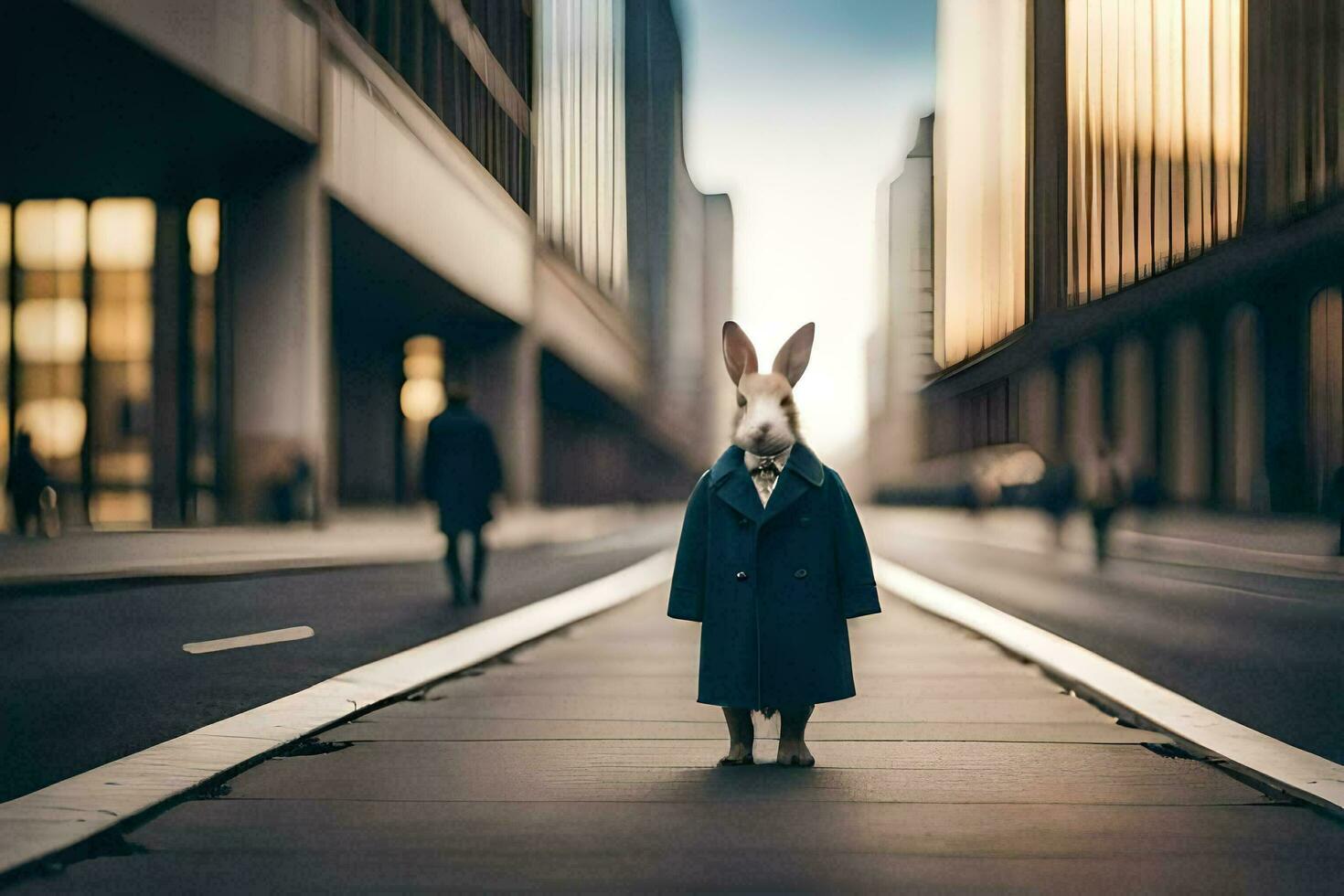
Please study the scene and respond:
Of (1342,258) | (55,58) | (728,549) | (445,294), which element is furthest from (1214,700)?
(1342,258)

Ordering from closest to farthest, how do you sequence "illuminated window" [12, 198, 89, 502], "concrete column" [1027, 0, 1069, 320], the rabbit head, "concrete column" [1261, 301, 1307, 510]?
the rabbit head, "illuminated window" [12, 198, 89, 502], "concrete column" [1261, 301, 1307, 510], "concrete column" [1027, 0, 1069, 320]

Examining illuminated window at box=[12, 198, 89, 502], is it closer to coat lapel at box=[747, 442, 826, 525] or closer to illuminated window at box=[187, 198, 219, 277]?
illuminated window at box=[187, 198, 219, 277]

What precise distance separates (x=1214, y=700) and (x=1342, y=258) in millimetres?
22950

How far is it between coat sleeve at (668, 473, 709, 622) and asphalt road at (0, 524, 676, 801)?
221 centimetres

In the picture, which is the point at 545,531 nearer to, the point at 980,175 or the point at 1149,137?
the point at 1149,137

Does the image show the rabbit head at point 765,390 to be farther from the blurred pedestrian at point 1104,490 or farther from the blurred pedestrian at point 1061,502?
the blurred pedestrian at point 1061,502

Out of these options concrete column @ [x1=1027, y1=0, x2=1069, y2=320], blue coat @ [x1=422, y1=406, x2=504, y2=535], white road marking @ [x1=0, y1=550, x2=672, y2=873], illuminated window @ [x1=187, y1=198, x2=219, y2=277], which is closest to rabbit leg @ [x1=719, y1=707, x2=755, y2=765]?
white road marking @ [x1=0, y1=550, x2=672, y2=873]

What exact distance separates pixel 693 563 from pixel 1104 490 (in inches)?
503

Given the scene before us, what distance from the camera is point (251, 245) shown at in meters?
17.0

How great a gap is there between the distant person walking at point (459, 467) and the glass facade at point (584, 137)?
75.1ft

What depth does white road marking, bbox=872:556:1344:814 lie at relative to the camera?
441 centimetres

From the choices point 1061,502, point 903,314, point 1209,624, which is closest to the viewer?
point 1209,624

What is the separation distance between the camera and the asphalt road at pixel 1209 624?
652 centimetres

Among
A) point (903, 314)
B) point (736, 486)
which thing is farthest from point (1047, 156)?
point (903, 314)
